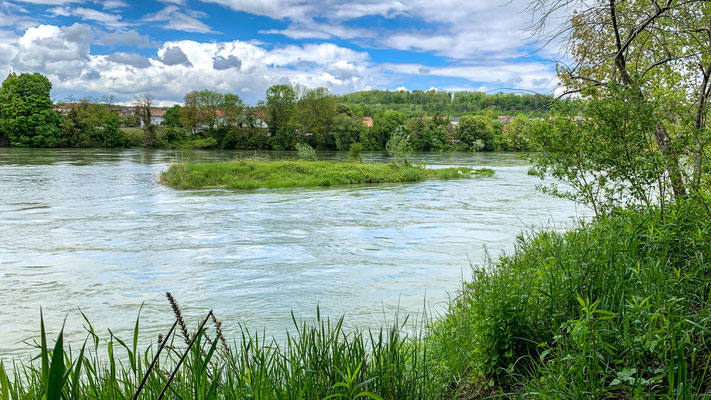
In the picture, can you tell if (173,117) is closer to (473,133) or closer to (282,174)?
(473,133)

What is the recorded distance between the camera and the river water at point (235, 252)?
313 inches

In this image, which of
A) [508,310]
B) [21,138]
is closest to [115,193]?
[508,310]

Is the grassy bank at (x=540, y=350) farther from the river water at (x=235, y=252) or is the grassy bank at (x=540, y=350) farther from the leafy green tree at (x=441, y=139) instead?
the leafy green tree at (x=441, y=139)

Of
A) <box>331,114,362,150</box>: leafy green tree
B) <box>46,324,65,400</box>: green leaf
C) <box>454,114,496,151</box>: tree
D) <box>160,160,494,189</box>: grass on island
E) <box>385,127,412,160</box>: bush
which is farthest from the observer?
<box>454,114,496,151</box>: tree

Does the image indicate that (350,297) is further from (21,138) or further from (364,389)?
(21,138)

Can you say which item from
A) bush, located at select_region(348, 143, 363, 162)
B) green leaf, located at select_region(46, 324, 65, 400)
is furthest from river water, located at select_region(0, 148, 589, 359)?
bush, located at select_region(348, 143, 363, 162)

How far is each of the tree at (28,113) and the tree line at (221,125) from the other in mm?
111

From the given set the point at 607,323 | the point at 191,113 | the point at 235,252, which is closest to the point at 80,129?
the point at 191,113

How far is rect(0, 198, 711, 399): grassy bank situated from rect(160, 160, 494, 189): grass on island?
22938 mm

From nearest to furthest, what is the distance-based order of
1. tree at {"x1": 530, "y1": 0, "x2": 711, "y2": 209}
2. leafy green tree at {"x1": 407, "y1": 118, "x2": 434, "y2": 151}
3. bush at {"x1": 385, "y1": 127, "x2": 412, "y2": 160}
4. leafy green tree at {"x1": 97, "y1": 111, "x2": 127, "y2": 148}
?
tree at {"x1": 530, "y1": 0, "x2": 711, "y2": 209} < bush at {"x1": 385, "y1": 127, "x2": 412, "y2": 160} < leafy green tree at {"x1": 97, "y1": 111, "x2": 127, "y2": 148} < leafy green tree at {"x1": 407, "y1": 118, "x2": 434, "y2": 151}

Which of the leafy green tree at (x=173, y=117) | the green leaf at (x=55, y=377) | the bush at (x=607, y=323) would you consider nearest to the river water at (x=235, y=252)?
the bush at (x=607, y=323)

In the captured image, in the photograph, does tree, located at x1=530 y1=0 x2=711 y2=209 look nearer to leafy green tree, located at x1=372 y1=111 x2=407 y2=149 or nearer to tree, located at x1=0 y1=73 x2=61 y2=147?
tree, located at x1=0 y1=73 x2=61 y2=147

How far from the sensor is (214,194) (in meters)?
23.7

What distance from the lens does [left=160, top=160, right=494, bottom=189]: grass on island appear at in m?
26.6
